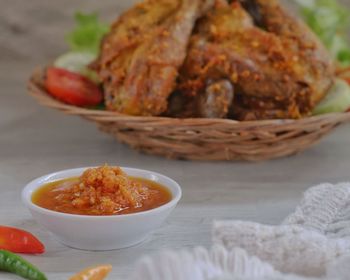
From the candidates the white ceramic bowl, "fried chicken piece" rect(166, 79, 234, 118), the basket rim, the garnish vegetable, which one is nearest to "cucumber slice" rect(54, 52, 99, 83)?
the basket rim

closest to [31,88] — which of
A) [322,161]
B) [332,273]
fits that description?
[322,161]

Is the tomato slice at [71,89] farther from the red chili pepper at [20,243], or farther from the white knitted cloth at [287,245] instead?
the white knitted cloth at [287,245]

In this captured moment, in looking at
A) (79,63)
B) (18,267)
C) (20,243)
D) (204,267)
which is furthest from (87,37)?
(204,267)

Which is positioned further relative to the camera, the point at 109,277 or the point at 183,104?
the point at 183,104

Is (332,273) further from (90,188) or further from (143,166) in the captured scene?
(143,166)

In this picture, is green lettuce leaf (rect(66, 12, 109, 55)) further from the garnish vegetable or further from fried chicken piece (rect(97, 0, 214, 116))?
the garnish vegetable

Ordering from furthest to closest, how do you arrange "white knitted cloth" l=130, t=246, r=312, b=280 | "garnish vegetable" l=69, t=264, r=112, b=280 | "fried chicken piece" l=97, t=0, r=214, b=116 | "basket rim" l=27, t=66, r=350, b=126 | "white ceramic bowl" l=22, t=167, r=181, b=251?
"fried chicken piece" l=97, t=0, r=214, b=116
"basket rim" l=27, t=66, r=350, b=126
"white ceramic bowl" l=22, t=167, r=181, b=251
"garnish vegetable" l=69, t=264, r=112, b=280
"white knitted cloth" l=130, t=246, r=312, b=280
